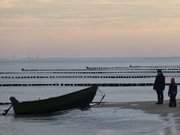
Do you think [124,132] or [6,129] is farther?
[6,129]

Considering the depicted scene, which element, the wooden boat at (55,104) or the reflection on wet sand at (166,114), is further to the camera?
the wooden boat at (55,104)

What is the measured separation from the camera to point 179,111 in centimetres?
2084

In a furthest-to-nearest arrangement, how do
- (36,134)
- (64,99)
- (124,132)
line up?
(64,99) < (36,134) < (124,132)

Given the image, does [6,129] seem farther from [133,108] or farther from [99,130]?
[133,108]

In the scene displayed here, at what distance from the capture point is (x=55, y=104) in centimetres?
2445

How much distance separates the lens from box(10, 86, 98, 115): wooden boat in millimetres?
24188

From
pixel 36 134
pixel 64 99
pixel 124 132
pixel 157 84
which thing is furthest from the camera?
pixel 64 99

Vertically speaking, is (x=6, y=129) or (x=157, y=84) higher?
(x=157, y=84)

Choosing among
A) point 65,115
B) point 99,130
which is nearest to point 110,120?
point 99,130

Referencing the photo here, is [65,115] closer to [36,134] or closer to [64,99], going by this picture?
[64,99]

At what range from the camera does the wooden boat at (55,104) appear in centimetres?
2419

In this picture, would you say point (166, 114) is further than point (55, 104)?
No

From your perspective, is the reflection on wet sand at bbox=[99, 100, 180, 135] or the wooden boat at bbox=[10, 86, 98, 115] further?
the wooden boat at bbox=[10, 86, 98, 115]

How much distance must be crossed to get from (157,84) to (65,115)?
437 cm
